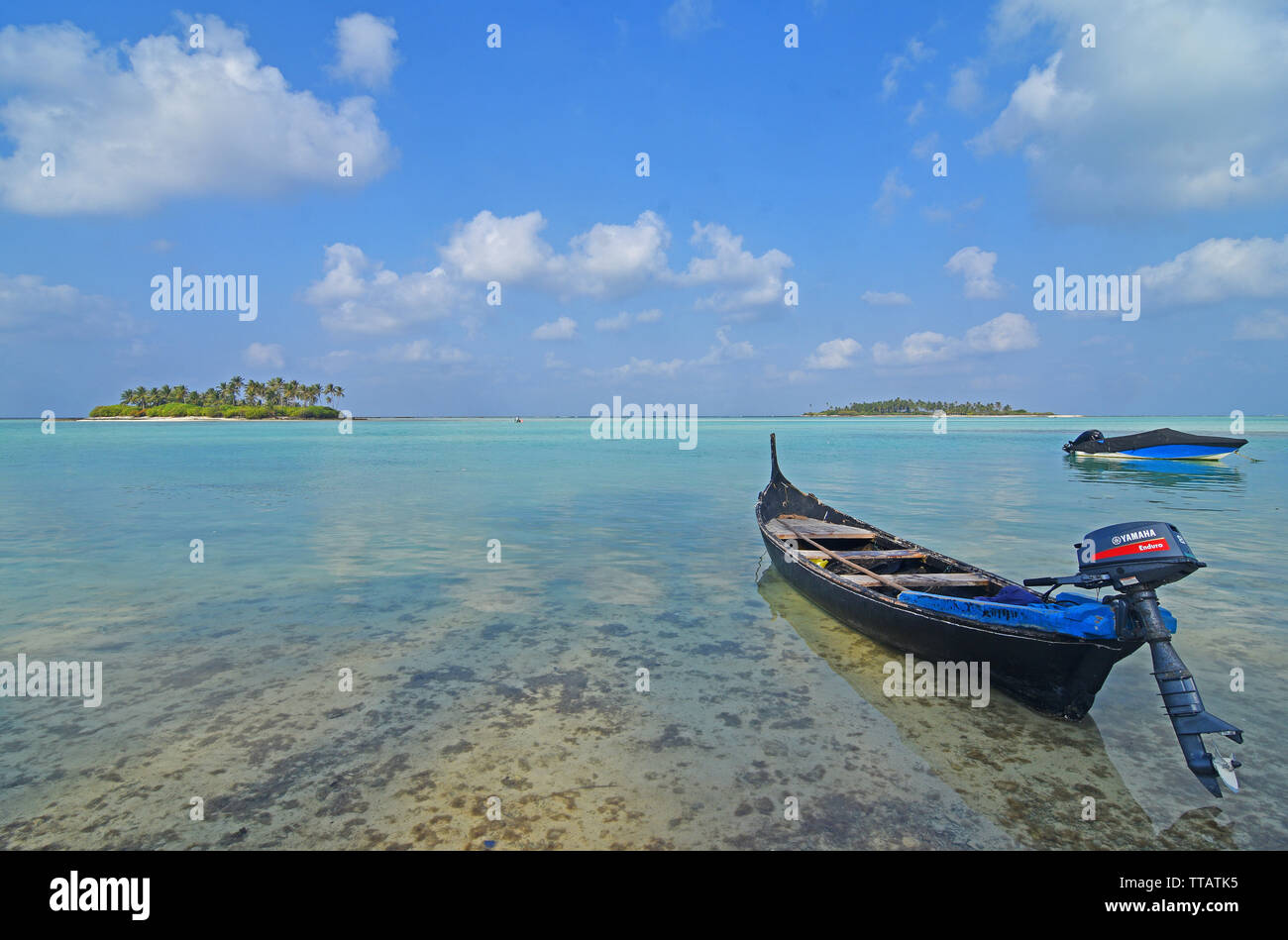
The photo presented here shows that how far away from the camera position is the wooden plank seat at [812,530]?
12.6 meters

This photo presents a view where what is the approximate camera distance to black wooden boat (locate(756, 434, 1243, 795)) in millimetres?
4980

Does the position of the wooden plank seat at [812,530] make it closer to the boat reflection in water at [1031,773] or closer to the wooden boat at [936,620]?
the wooden boat at [936,620]

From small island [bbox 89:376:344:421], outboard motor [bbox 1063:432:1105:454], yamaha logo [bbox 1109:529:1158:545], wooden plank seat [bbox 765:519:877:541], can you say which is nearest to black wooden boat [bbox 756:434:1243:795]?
yamaha logo [bbox 1109:529:1158:545]

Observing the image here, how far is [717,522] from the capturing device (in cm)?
1898

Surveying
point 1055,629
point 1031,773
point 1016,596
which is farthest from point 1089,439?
point 1031,773

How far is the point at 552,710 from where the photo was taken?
6578mm

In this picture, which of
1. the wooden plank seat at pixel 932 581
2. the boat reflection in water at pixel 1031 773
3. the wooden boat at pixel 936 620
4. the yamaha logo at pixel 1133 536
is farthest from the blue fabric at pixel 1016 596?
the yamaha logo at pixel 1133 536

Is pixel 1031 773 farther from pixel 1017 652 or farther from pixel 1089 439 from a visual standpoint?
pixel 1089 439

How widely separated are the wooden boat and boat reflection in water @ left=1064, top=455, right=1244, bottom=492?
23757 mm

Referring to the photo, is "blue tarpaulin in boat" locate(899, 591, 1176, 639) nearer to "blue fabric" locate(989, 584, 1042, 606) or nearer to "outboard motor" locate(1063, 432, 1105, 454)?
"blue fabric" locate(989, 584, 1042, 606)

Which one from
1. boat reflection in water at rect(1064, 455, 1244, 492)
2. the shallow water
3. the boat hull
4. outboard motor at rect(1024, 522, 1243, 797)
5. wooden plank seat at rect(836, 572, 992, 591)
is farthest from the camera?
boat reflection in water at rect(1064, 455, 1244, 492)

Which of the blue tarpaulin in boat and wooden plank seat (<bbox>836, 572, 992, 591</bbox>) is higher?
the blue tarpaulin in boat
